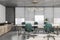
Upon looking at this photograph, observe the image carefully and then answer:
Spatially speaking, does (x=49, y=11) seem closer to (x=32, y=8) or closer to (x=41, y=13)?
(x=41, y=13)

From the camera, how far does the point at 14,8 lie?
51.4 ft

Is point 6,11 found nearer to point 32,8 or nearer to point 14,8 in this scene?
point 14,8

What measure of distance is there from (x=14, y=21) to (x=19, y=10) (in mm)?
1324

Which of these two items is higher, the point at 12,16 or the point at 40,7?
the point at 40,7

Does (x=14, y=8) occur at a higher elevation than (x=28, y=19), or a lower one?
higher

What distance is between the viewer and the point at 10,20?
15734 millimetres

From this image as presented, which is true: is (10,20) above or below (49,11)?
below

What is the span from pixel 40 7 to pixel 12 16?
10.5 feet

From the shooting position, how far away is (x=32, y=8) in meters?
15.6

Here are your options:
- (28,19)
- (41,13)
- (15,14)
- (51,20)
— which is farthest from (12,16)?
(51,20)

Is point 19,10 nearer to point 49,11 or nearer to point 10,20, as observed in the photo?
point 10,20

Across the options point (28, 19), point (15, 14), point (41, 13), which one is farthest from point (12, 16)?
point (41, 13)

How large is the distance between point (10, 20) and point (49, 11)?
172 inches

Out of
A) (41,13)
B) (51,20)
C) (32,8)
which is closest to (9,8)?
(32,8)
